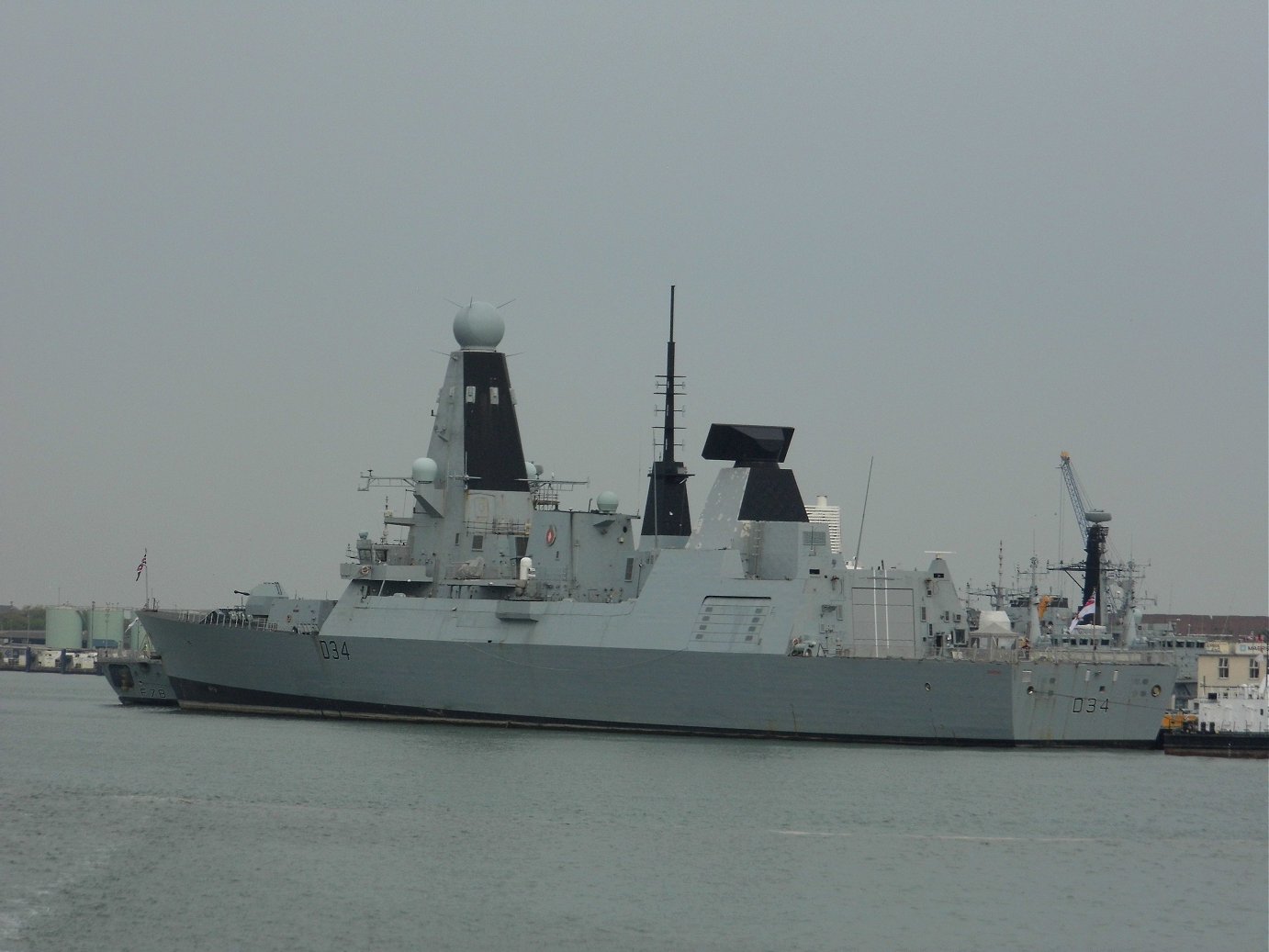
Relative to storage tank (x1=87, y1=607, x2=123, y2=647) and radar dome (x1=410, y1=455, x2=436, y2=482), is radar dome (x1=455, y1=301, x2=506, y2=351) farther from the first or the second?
storage tank (x1=87, y1=607, x2=123, y2=647)

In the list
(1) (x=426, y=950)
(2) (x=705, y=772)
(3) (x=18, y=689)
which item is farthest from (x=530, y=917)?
(3) (x=18, y=689)

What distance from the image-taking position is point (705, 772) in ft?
85.7

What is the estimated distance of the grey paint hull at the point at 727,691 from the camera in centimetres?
3022

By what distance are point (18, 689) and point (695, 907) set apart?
170 ft

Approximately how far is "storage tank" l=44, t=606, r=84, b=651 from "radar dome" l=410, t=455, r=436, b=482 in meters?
79.1

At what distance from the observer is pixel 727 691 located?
31.3 metres

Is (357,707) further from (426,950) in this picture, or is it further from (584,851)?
(426,950)

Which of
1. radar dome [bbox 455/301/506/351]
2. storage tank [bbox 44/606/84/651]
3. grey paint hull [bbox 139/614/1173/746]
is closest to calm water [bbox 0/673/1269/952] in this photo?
grey paint hull [bbox 139/614/1173/746]

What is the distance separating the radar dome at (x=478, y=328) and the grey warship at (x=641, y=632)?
0.04 metres

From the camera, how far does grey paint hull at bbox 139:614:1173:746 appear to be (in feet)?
99.1

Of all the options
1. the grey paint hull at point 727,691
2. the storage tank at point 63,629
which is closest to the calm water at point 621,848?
the grey paint hull at point 727,691

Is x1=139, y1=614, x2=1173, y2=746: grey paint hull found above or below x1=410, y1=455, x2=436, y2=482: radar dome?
below

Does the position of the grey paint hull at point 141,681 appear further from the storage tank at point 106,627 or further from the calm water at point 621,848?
the storage tank at point 106,627

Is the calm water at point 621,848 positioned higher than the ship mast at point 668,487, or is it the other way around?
the ship mast at point 668,487
